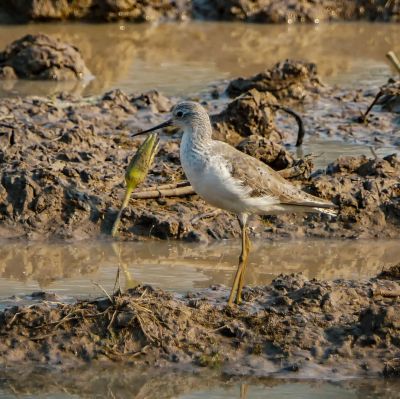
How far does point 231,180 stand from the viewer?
792 cm

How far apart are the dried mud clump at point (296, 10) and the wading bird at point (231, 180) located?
1179cm

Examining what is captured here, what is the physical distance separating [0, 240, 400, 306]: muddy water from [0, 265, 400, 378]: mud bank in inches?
38.7

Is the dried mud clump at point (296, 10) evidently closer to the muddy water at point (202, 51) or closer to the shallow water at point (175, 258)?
the muddy water at point (202, 51)

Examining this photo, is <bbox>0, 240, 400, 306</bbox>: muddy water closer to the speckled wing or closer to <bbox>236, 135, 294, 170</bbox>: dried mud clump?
the speckled wing

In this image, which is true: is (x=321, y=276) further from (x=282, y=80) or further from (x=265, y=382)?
(x=282, y=80)

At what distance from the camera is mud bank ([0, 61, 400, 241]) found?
9.69m

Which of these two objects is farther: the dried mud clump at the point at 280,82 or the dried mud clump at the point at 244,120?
the dried mud clump at the point at 280,82

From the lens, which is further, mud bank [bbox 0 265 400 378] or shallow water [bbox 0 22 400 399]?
mud bank [bbox 0 265 400 378]

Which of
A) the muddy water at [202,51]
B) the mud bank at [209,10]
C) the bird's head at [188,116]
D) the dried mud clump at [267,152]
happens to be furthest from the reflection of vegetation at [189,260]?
the mud bank at [209,10]

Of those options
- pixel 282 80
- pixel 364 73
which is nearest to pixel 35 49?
pixel 282 80

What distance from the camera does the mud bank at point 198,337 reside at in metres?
6.89

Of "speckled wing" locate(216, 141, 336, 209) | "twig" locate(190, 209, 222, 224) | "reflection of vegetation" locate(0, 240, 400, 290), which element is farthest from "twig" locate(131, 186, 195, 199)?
"speckled wing" locate(216, 141, 336, 209)

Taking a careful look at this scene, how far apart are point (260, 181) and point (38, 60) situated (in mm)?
7481

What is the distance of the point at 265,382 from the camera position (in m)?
6.78
